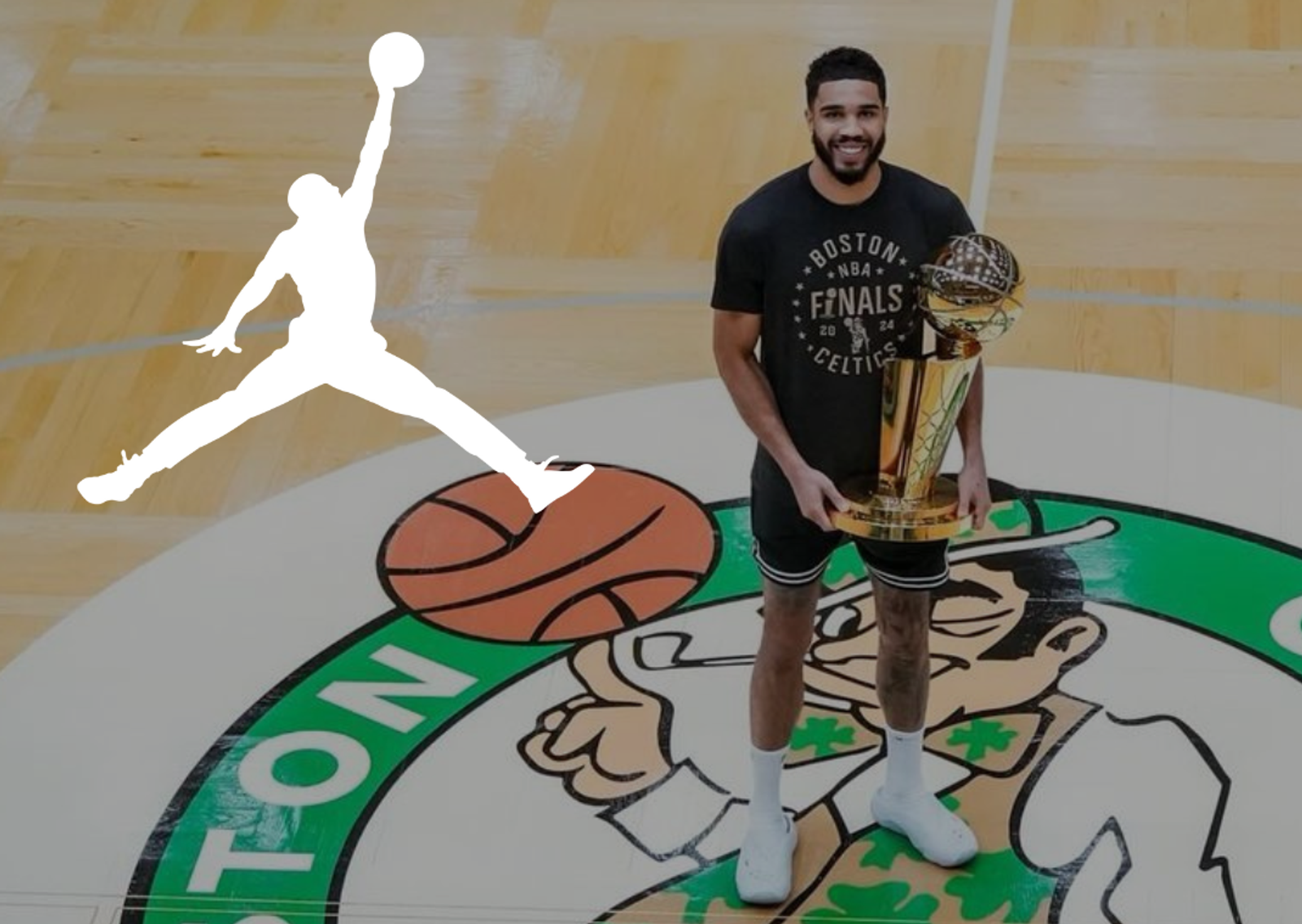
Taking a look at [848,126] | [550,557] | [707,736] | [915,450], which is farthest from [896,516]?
[550,557]

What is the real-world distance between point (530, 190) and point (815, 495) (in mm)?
3402

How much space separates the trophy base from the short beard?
59 centimetres

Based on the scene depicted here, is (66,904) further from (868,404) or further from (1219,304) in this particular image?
(1219,304)

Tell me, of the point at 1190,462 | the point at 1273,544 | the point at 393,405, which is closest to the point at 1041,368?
the point at 1190,462

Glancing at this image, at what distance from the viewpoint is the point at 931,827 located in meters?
4.62

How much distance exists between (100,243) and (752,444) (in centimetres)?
245

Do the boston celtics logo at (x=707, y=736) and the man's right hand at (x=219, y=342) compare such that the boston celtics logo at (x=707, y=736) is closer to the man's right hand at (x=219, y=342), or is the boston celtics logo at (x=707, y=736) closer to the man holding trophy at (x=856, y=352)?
the man holding trophy at (x=856, y=352)

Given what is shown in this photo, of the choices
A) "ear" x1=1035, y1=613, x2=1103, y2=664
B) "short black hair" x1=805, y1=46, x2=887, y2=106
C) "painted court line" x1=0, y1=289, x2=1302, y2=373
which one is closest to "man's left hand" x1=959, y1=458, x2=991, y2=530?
"short black hair" x1=805, y1=46, x2=887, y2=106

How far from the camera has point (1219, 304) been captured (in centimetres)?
649

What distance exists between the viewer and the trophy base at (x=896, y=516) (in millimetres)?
4094

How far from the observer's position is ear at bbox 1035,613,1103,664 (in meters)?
5.20

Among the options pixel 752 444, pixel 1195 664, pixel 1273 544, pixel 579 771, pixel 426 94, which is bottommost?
pixel 579 771

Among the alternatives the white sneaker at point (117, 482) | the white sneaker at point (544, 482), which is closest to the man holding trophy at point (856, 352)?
the white sneaker at point (544, 482)

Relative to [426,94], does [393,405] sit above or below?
below
